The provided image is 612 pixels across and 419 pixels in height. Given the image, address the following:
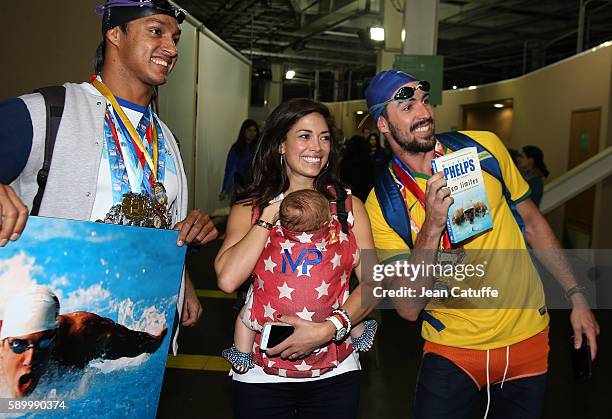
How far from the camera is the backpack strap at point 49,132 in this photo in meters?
1.59

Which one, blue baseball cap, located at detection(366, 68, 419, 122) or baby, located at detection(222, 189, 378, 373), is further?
blue baseball cap, located at detection(366, 68, 419, 122)

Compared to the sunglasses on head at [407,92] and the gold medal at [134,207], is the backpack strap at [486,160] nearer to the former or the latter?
the sunglasses on head at [407,92]

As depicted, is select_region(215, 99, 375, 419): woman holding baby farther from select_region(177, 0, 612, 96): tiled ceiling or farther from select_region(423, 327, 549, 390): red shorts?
select_region(177, 0, 612, 96): tiled ceiling

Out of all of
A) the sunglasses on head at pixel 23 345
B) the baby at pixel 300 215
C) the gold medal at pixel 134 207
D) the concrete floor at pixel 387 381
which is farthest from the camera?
the concrete floor at pixel 387 381

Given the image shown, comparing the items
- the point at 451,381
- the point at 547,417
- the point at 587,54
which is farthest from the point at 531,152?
the point at 451,381

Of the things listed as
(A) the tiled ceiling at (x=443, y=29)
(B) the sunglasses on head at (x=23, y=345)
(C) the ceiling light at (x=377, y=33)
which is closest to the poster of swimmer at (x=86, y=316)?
(B) the sunglasses on head at (x=23, y=345)

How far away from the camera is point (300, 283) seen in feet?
6.28

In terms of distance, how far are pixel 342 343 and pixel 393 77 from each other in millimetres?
1029

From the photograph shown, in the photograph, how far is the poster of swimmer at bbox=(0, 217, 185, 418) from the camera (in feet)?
4.50

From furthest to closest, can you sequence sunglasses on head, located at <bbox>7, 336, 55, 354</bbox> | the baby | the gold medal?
the baby
the gold medal
sunglasses on head, located at <bbox>7, 336, 55, 354</bbox>

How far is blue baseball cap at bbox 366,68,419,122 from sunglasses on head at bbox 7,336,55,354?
146cm

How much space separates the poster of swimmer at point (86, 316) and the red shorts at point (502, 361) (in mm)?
Result: 1078

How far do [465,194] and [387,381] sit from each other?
2.75 metres

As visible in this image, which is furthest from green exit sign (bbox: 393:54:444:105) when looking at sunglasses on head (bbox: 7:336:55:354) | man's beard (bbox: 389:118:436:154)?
sunglasses on head (bbox: 7:336:55:354)
